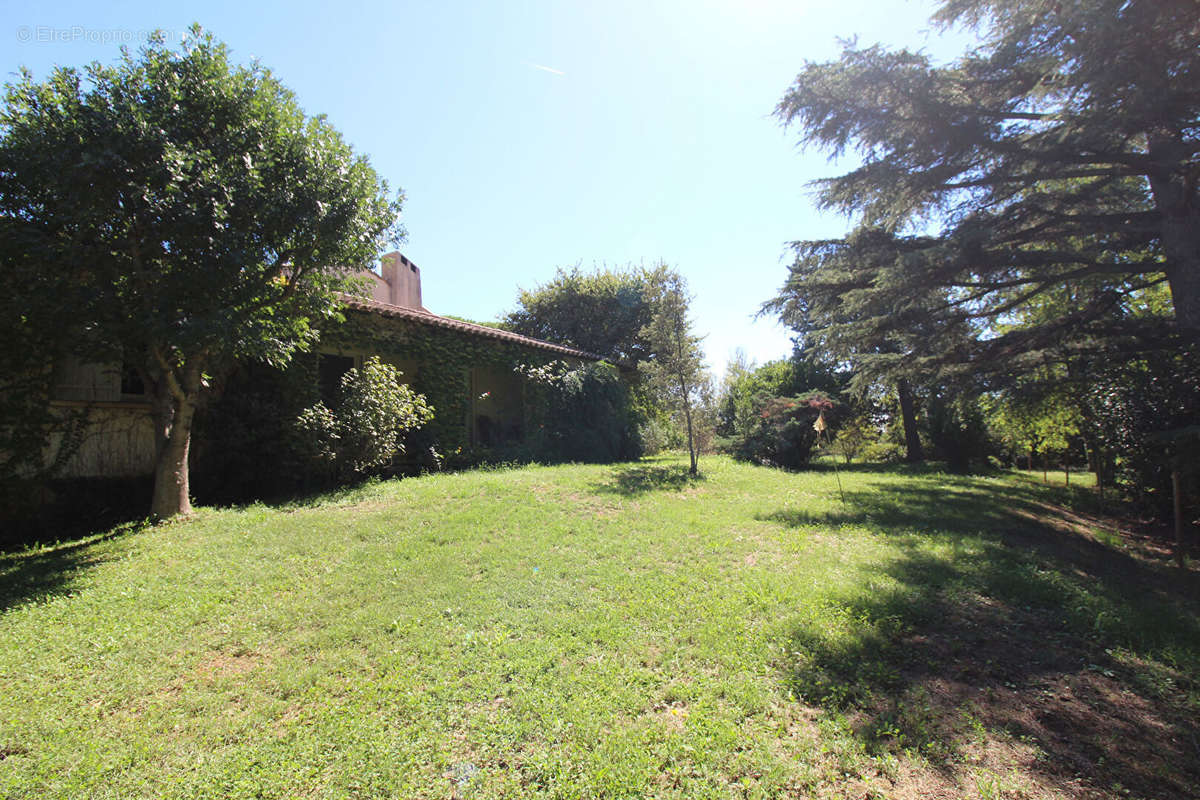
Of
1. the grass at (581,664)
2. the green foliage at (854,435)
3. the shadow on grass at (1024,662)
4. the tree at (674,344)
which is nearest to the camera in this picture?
the grass at (581,664)

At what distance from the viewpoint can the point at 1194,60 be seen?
5.25 meters

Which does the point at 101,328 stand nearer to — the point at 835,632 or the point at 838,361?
the point at 835,632

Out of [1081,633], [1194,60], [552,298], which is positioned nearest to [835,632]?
[1081,633]

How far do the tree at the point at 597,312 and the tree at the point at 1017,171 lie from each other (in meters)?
15.0

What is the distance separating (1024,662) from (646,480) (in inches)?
263

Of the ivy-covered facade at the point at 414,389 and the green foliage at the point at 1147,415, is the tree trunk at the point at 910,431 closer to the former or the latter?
the green foliage at the point at 1147,415

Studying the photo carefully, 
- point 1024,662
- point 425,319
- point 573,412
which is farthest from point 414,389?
point 1024,662

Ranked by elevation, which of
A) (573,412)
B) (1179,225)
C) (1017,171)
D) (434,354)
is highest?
(1017,171)

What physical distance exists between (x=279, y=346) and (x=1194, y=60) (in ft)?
38.1

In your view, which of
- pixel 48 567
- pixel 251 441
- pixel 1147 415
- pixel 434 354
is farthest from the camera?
pixel 434 354

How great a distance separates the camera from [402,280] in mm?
17172

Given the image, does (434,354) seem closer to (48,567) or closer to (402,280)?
(48,567)

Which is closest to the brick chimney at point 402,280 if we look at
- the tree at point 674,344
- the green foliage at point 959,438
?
the tree at point 674,344

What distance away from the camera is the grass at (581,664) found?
2.39m
